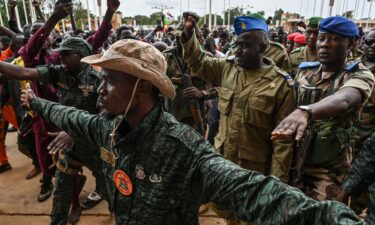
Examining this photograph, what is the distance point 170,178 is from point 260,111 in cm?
126

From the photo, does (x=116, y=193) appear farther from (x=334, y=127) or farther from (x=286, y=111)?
(x=334, y=127)

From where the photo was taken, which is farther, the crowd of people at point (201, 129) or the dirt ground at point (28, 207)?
the dirt ground at point (28, 207)

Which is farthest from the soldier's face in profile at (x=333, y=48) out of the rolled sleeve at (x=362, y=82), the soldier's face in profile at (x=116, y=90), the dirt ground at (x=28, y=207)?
the dirt ground at (x=28, y=207)

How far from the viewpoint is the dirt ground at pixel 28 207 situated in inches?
144

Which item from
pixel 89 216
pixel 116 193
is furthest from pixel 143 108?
pixel 89 216

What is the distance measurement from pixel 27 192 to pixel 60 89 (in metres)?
2.02

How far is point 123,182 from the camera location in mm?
1619

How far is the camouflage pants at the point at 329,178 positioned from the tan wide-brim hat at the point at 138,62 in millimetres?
1622

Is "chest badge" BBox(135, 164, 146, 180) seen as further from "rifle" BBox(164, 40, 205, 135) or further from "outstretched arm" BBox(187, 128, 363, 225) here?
"rifle" BBox(164, 40, 205, 135)

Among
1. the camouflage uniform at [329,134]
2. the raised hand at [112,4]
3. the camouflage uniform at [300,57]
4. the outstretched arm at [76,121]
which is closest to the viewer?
the outstretched arm at [76,121]

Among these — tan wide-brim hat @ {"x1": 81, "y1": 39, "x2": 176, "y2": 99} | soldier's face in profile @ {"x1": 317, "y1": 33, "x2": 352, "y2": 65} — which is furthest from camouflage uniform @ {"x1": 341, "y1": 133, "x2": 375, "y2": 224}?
tan wide-brim hat @ {"x1": 81, "y1": 39, "x2": 176, "y2": 99}

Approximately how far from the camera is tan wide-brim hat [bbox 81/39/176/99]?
1.49m

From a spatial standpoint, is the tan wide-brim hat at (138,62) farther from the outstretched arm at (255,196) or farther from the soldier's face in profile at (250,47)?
the soldier's face in profile at (250,47)

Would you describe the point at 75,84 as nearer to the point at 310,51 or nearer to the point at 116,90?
the point at 116,90
